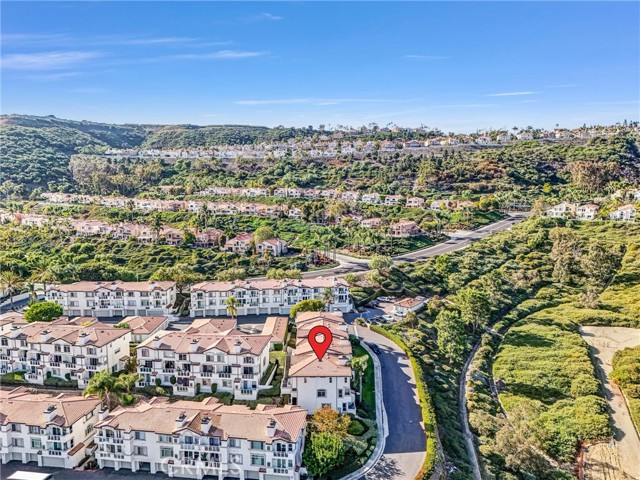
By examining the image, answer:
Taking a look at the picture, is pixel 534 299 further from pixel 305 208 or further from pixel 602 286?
pixel 305 208

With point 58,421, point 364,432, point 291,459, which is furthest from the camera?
point 364,432

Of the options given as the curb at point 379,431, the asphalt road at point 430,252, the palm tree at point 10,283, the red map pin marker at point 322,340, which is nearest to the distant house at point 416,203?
the asphalt road at point 430,252

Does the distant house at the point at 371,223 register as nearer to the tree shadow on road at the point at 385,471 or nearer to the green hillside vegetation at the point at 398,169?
the green hillside vegetation at the point at 398,169

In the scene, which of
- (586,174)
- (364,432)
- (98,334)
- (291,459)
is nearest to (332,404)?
(364,432)

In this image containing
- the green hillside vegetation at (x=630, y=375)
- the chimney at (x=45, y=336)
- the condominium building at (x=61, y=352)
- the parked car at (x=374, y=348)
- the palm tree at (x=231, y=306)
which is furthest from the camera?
the palm tree at (x=231, y=306)

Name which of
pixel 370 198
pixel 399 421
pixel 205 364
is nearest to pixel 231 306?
pixel 205 364

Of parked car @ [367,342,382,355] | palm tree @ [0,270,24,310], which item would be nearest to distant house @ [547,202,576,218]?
parked car @ [367,342,382,355]

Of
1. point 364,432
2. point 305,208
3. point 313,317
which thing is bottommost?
point 364,432
